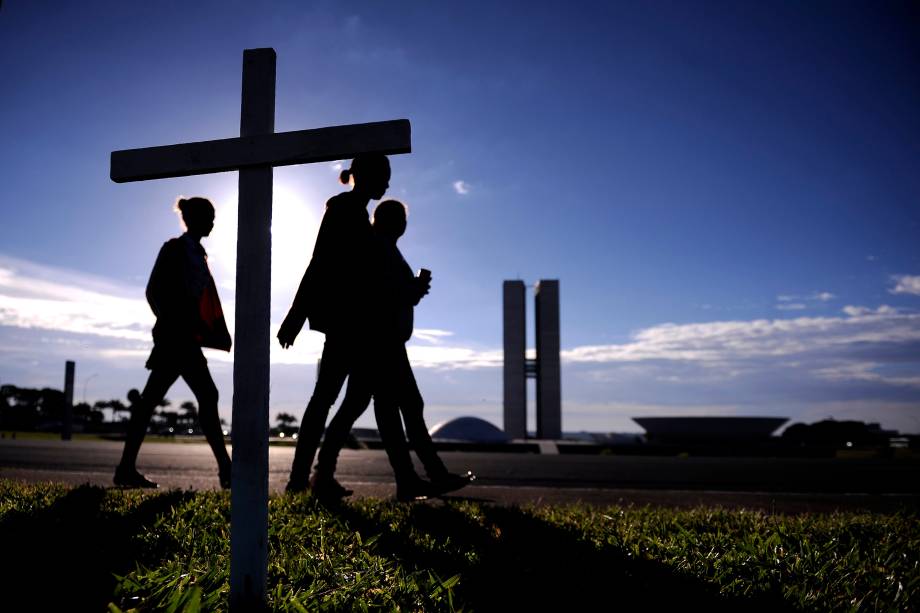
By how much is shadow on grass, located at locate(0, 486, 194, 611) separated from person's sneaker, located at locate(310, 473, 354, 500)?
721mm

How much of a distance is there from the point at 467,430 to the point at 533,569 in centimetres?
4518

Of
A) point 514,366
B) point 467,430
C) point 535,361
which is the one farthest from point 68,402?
point 535,361

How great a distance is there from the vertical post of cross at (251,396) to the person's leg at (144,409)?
2.67 m

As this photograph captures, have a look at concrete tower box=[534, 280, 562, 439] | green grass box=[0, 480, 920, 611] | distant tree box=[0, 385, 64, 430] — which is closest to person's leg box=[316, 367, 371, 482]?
green grass box=[0, 480, 920, 611]

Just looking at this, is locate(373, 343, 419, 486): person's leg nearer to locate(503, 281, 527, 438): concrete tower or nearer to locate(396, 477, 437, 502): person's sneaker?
locate(396, 477, 437, 502): person's sneaker

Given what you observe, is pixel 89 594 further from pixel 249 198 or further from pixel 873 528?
pixel 873 528

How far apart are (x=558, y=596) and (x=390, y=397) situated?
185cm

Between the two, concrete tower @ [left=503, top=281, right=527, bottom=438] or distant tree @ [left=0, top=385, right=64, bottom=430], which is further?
distant tree @ [left=0, top=385, right=64, bottom=430]

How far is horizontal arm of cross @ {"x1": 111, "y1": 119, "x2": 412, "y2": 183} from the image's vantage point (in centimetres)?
147

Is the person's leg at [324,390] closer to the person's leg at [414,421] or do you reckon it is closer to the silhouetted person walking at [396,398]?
the silhouetted person walking at [396,398]

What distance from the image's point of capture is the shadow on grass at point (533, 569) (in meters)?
1.63

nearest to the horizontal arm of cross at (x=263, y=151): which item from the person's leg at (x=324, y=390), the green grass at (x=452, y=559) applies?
the green grass at (x=452, y=559)

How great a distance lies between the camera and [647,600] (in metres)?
1.64

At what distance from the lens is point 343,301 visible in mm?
3246
